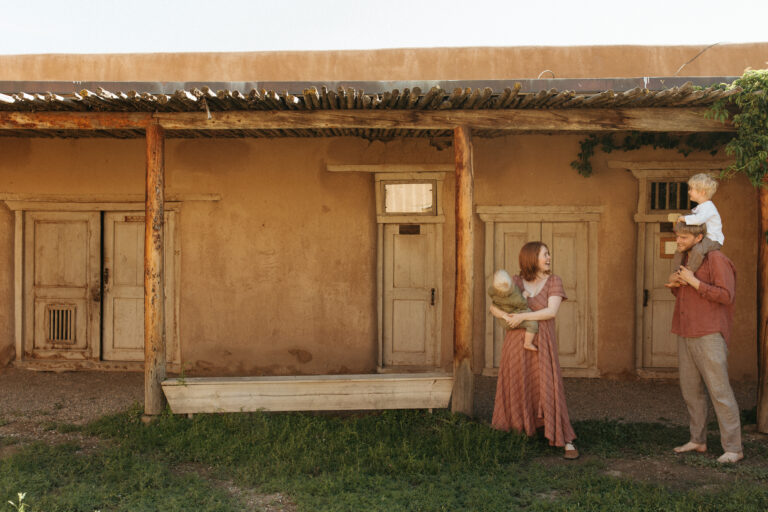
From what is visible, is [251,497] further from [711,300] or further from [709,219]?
[709,219]

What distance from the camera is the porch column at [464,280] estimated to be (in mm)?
5980

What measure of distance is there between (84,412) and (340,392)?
2518 mm

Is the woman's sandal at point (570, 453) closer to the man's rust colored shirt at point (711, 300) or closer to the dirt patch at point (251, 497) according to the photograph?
the man's rust colored shirt at point (711, 300)

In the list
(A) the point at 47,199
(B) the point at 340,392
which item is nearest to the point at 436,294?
(B) the point at 340,392

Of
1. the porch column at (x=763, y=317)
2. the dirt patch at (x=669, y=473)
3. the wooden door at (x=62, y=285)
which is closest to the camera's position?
the dirt patch at (x=669, y=473)

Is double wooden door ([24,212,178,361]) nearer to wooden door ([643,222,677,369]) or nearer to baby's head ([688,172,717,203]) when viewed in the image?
wooden door ([643,222,677,369])

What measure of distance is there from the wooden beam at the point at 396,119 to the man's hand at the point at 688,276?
1471 millimetres

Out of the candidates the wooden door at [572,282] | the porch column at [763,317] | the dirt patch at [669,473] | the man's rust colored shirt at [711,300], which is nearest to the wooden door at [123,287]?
the wooden door at [572,282]

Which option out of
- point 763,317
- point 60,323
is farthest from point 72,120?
point 763,317

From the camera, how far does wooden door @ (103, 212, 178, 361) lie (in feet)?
26.5

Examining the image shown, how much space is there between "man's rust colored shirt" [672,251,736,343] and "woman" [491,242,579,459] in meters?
0.89

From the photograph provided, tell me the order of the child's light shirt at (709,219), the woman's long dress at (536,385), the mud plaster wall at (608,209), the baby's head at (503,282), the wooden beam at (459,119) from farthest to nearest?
the mud plaster wall at (608,209) < the wooden beam at (459,119) < the woman's long dress at (536,385) < the baby's head at (503,282) < the child's light shirt at (709,219)

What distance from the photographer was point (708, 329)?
4.88 m

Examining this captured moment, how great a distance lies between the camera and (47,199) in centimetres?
796
